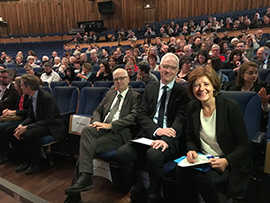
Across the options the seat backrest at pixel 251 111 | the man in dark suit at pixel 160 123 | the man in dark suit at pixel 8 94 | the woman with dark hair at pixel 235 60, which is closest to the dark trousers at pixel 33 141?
the man in dark suit at pixel 8 94

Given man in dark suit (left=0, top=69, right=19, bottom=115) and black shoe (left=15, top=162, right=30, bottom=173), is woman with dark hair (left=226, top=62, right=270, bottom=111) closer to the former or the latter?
black shoe (left=15, top=162, right=30, bottom=173)

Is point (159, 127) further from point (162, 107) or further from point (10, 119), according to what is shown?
point (10, 119)

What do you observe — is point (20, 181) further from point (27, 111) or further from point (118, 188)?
point (118, 188)

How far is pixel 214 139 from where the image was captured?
1296 mm

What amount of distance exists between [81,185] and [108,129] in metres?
0.49

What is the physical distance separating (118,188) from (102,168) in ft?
1.03

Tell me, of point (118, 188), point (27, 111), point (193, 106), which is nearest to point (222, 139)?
point (193, 106)

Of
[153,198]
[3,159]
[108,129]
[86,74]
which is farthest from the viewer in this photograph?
[86,74]

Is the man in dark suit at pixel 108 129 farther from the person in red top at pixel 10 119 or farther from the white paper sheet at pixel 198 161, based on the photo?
the person in red top at pixel 10 119

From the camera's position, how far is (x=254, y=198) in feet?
4.50

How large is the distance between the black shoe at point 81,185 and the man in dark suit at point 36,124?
772 millimetres

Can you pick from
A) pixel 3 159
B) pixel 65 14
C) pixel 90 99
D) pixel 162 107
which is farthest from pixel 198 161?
pixel 65 14

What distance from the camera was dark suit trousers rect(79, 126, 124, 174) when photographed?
1.59m

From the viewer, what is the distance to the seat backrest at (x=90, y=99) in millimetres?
2352
